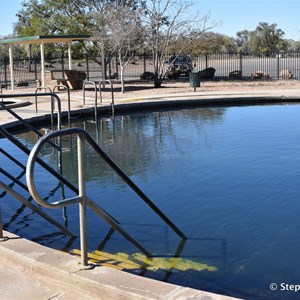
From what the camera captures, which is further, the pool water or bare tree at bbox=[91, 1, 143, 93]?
bare tree at bbox=[91, 1, 143, 93]

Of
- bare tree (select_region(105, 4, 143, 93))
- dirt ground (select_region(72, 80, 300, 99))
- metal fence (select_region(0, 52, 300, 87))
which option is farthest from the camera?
metal fence (select_region(0, 52, 300, 87))

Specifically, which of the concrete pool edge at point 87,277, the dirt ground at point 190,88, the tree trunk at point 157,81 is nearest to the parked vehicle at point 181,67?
the tree trunk at point 157,81

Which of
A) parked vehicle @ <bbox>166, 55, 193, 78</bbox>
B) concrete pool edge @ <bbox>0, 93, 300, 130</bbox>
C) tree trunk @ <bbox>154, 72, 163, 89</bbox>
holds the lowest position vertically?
concrete pool edge @ <bbox>0, 93, 300, 130</bbox>

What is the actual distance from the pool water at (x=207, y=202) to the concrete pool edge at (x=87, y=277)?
113cm

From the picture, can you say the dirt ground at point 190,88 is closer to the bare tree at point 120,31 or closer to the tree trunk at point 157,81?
the tree trunk at point 157,81

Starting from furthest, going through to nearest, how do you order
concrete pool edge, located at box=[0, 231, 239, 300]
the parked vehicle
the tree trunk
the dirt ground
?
the parked vehicle → the tree trunk → the dirt ground → concrete pool edge, located at box=[0, 231, 239, 300]

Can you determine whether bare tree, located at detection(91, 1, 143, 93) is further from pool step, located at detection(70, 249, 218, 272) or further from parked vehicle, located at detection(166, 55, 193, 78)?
pool step, located at detection(70, 249, 218, 272)

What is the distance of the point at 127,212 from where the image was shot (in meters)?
6.92

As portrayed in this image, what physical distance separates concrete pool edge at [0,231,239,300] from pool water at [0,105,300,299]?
1.13 metres

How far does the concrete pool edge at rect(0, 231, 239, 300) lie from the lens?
11.4ft

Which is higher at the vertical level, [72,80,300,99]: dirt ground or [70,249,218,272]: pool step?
[72,80,300,99]: dirt ground

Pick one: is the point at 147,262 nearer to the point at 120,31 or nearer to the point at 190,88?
the point at 120,31

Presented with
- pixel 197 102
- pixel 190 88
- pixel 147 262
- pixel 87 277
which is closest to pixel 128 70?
pixel 190 88

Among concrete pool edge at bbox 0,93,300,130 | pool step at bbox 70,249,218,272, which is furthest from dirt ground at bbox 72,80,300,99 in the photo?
pool step at bbox 70,249,218,272
